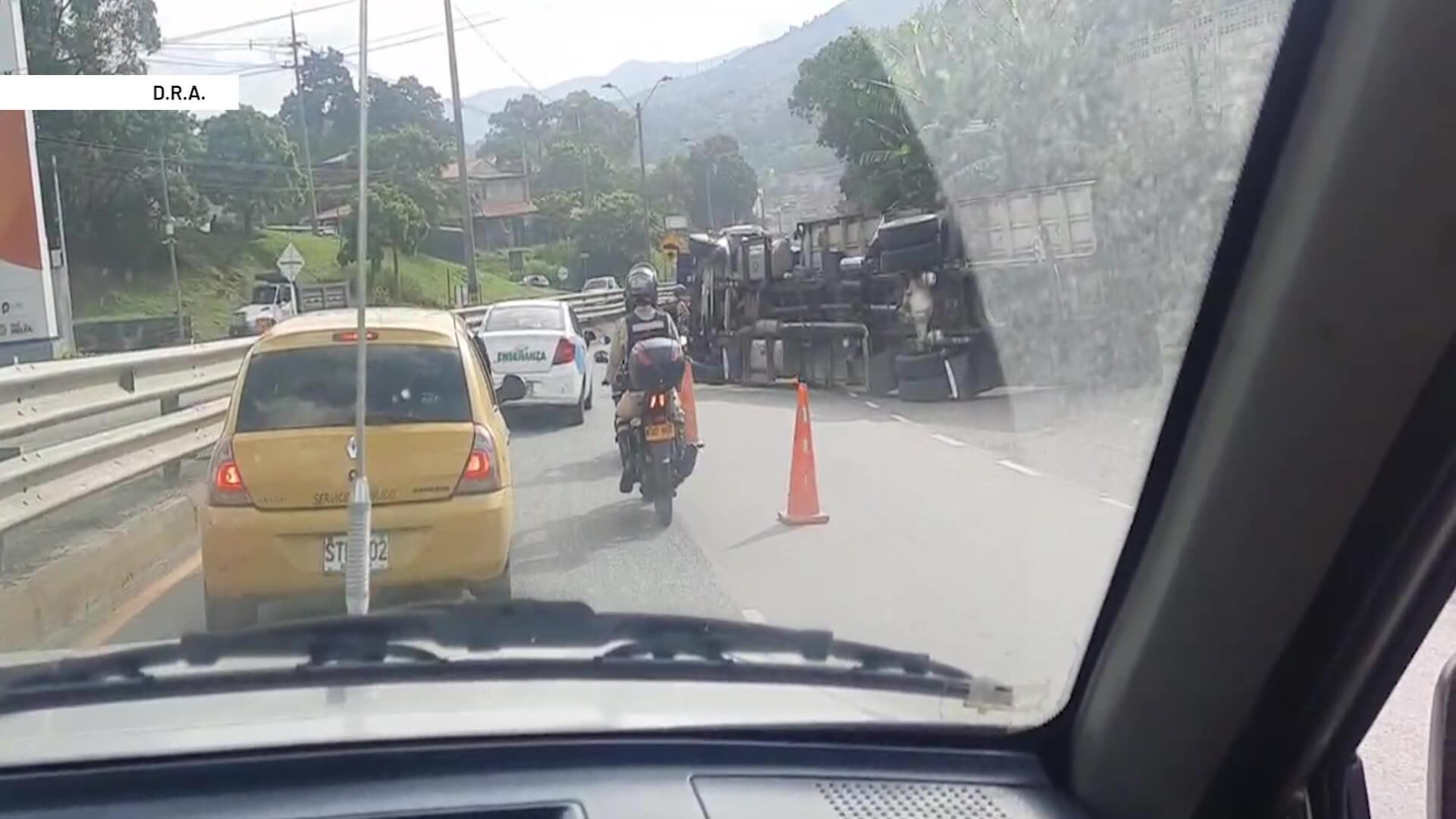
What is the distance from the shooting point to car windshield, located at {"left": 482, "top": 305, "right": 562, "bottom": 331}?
11797 mm

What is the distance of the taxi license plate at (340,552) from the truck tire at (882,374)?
815 cm

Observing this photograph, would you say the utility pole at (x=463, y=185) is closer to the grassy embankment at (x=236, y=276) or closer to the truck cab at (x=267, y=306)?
the grassy embankment at (x=236, y=276)

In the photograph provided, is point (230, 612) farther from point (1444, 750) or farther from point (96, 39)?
point (1444, 750)

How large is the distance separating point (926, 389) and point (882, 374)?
0.94 m

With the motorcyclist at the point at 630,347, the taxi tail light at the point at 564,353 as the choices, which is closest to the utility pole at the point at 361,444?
the motorcyclist at the point at 630,347

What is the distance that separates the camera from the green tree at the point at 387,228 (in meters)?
6.10

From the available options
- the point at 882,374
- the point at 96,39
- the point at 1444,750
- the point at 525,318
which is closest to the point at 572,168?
the point at 96,39

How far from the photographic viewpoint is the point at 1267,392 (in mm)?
2658

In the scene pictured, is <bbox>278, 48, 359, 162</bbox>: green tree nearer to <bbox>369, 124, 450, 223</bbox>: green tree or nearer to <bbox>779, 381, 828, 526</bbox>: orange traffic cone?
<bbox>369, 124, 450, 223</bbox>: green tree

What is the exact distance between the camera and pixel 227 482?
257 inches

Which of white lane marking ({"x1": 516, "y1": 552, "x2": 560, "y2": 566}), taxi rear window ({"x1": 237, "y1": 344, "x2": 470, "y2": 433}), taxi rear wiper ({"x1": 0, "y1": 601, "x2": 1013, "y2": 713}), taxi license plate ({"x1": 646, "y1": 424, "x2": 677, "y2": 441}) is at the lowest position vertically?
white lane marking ({"x1": 516, "y1": 552, "x2": 560, "y2": 566})

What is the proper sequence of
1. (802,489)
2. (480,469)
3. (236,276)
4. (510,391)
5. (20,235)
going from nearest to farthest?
1. (480,469)
2. (236,276)
3. (510,391)
4. (802,489)
5. (20,235)

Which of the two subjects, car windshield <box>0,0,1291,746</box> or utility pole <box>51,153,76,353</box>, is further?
utility pole <box>51,153,76,353</box>

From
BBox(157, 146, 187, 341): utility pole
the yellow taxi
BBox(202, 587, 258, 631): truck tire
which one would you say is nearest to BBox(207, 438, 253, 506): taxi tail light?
the yellow taxi
